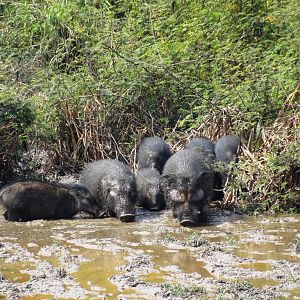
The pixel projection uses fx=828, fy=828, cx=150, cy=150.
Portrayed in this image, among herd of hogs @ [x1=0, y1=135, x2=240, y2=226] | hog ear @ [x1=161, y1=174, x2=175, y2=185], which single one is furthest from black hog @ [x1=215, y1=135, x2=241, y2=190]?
hog ear @ [x1=161, y1=174, x2=175, y2=185]

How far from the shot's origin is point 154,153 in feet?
36.5

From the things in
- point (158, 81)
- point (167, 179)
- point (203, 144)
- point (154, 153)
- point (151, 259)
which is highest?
point (158, 81)

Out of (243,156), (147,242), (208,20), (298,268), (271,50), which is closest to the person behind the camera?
(298,268)

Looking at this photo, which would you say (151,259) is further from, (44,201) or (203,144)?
(203,144)

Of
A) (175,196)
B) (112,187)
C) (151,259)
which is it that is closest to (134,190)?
(112,187)

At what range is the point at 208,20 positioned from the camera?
45.9 ft

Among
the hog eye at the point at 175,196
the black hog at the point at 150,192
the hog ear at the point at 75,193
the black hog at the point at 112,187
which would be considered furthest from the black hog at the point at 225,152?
the hog ear at the point at 75,193

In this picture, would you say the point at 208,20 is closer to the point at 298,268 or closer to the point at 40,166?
the point at 40,166

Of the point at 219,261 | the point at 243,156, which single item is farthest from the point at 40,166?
the point at 219,261

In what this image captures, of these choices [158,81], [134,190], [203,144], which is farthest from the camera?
[158,81]

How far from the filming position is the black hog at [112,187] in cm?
982

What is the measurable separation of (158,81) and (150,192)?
8.59 ft

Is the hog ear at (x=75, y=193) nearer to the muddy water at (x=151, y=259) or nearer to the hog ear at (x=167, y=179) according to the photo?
the muddy water at (x=151, y=259)

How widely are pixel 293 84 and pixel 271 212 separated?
2.20 metres
